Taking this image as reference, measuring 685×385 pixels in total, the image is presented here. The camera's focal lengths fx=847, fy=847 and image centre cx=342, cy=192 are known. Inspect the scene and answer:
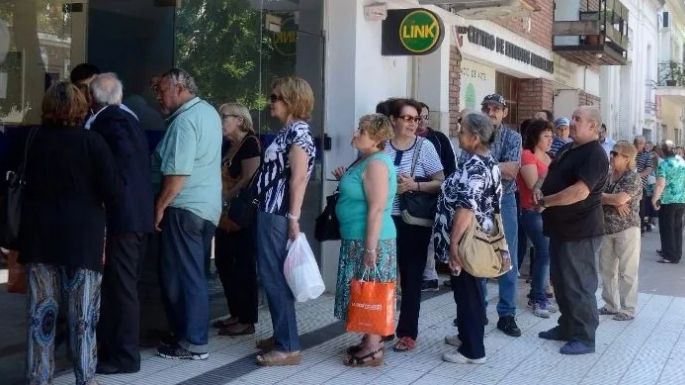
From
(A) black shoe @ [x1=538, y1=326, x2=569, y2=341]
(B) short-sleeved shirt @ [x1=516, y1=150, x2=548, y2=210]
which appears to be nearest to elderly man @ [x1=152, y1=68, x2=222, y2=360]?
(A) black shoe @ [x1=538, y1=326, x2=569, y2=341]

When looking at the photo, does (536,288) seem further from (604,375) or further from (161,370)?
(161,370)

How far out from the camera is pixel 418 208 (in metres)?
5.99

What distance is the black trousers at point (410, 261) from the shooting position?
598cm

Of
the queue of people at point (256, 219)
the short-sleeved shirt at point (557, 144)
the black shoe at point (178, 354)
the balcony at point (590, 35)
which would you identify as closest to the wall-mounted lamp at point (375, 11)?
the queue of people at point (256, 219)

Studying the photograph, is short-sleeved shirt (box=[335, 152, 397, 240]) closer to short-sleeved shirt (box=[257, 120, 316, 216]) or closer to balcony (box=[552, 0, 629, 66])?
short-sleeved shirt (box=[257, 120, 316, 216])

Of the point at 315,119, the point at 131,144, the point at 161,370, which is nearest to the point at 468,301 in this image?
the point at 161,370

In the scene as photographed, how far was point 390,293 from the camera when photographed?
17.6ft

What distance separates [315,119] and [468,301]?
120 inches

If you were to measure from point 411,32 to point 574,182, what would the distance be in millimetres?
2901

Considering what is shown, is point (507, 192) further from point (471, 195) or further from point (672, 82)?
point (672, 82)

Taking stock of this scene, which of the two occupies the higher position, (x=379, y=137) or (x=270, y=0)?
(x=270, y=0)

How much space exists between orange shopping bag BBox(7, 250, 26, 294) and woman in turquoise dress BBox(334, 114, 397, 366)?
77.4 inches

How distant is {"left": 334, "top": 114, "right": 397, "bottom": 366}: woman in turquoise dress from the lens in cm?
530

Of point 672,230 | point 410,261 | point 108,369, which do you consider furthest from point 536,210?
point 672,230
